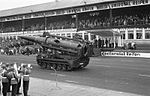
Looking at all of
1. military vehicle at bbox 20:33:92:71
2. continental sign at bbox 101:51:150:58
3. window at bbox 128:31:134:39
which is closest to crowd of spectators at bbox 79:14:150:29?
window at bbox 128:31:134:39

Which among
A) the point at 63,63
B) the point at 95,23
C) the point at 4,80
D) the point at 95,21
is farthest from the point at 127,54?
the point at 4,80

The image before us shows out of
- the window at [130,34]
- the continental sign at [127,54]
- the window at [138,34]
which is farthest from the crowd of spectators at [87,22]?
the continental sign at [127,54]

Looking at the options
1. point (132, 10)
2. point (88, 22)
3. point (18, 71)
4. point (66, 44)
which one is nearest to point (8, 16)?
point (88, 22)

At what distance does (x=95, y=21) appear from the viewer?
42938mm

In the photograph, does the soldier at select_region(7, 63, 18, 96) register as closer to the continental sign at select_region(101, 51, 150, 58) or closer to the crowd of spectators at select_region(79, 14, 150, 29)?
the continental sign at select_region(101, 51, 150, 58)

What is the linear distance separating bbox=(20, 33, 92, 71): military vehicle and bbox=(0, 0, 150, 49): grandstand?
13484 millimetres

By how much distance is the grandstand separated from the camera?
3538 cm

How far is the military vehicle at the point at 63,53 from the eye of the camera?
19.8m

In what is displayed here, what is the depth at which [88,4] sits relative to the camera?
41625 mm

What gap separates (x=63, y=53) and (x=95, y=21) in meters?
22.7

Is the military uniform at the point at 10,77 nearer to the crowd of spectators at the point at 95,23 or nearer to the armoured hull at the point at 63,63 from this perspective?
the armoured hull at the point at 63,63

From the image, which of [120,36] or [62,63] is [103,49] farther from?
[62,63]

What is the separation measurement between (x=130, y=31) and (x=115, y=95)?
85.2 ft

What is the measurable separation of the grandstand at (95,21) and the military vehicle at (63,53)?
1348cm
